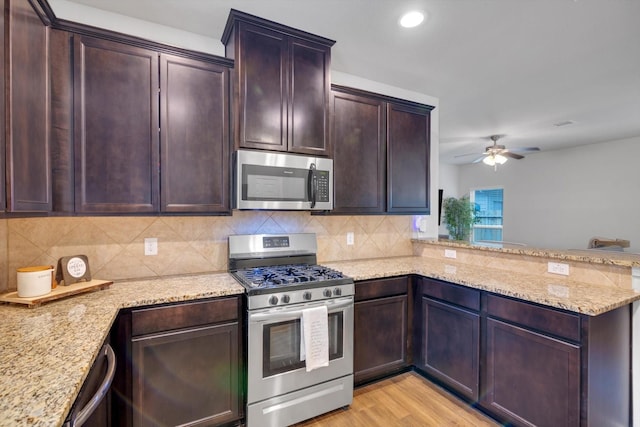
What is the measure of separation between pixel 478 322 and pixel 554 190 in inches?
223

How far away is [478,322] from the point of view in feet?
6.84

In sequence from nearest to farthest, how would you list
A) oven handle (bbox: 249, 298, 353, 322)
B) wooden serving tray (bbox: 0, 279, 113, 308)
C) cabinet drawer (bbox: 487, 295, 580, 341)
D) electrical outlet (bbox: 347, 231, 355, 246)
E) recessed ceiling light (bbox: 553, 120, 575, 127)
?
wooden serving tray (bbox: 0, 279, 113, 308)
cabinet drawer (bbox: 487, 295, 580, 341)
oven handle (bbox: 249, 298, 353, 322)
electrical outlet (bbox: 347, 231, 355, 246)
recessed ceiling light (bbox: 553, 120, 575, 127)

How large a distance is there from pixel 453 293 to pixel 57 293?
8.08 ft

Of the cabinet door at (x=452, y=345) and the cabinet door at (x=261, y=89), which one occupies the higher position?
the cabinet door at (x=261, y=89)

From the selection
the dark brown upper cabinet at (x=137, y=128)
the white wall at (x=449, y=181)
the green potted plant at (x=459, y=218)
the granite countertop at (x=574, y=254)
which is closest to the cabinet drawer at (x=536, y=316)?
the granite countertop at (x=574, y=254)

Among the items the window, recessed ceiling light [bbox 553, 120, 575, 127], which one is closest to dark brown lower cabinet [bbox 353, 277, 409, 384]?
recessed ceiling light [bbox 553, 120, 575, 127]

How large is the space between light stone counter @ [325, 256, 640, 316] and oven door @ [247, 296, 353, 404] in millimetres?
345

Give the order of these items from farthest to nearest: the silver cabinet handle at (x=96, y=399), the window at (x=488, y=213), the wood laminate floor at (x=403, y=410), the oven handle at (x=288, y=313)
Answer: the window at (x=488, y=213), the wood laminate floor at (x=403, y=410), the oven handle at (x=288, y=313), the silver cabinet handle at (x=96, y=399)

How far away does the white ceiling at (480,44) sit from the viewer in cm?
197

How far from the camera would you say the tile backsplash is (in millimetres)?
1880

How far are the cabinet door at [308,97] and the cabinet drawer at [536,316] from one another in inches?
62.6

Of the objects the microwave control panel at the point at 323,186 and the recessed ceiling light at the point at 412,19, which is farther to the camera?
the microwave control panel at the point at 323,186

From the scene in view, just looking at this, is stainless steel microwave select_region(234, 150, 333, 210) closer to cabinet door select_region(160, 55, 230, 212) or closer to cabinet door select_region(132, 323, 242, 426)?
cabinet door select_region(160, 55, 230, 212)

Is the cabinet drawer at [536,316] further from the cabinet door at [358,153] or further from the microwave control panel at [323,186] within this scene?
the microwave control panel at [323,186]
